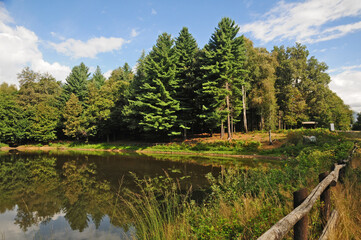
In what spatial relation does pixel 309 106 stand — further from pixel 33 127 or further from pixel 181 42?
pixel 33 127

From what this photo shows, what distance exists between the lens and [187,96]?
3388 cm

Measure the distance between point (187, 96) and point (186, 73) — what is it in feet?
12.6

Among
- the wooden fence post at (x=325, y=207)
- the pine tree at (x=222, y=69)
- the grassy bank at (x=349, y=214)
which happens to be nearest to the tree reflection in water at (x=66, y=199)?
the wooden fence post at (x=325, y=207)

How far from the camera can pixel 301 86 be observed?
4091cm

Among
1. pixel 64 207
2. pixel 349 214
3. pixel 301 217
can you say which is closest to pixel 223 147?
pixel 64 207

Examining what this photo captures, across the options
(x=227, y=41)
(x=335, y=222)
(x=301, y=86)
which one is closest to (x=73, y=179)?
(x=335, y=222)

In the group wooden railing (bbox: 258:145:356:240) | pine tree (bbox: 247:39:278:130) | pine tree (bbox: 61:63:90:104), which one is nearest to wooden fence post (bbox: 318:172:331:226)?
wooden railing (bbox: 258:145:356:240)

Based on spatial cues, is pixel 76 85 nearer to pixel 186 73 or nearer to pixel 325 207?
pixel 186 73

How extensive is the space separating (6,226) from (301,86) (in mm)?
47055

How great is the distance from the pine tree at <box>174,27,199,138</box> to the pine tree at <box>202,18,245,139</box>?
3.56 meters

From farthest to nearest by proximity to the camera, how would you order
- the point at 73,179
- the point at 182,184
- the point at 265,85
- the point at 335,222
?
1. the point at 265,85
2. the point at 73,179
3. the point at 182,184
4. the point at 335,222

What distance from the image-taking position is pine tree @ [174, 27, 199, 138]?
107 feet

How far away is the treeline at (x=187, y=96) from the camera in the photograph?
2927 centimetres

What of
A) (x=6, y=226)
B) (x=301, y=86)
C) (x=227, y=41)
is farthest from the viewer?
(x=301, y=86)
